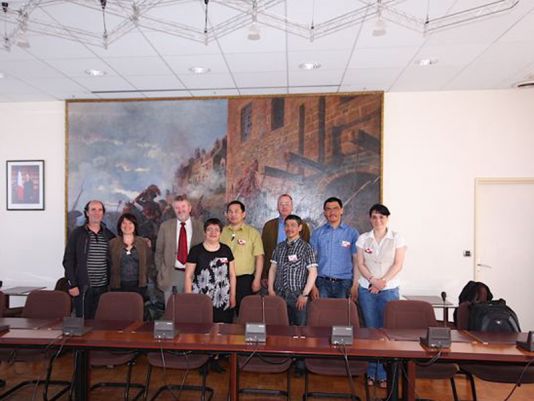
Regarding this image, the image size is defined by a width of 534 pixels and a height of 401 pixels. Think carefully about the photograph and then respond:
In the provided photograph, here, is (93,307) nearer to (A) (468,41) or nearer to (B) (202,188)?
(B) (202,188)

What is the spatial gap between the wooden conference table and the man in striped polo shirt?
88 centimetres

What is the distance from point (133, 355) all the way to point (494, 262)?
4156 mm

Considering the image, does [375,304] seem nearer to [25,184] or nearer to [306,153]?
[306,153]

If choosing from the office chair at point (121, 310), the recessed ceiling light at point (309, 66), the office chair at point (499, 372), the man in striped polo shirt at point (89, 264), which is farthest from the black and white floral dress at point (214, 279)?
the recessed ceiling light at point (309, 66)

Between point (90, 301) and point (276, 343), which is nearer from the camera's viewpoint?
point (276, 343)

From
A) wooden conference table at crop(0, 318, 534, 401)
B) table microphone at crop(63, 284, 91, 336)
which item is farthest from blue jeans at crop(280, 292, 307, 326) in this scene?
table microphone at crop(63, 284, 91, 336)

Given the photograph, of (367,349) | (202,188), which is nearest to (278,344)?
(367,349)

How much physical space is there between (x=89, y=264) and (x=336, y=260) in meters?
2.32

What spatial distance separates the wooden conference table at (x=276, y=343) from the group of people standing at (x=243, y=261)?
2.06 ft

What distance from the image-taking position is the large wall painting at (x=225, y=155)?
4.88 metres

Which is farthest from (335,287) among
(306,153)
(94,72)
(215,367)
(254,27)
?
(94,72)

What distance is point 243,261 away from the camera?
389 centimetres

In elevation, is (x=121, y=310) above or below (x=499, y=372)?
above

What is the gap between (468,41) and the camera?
345 centimetres
